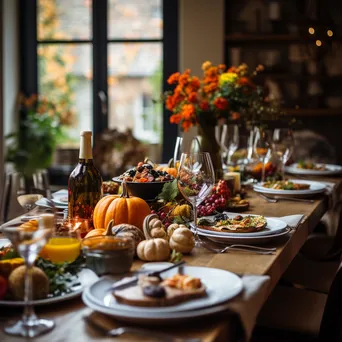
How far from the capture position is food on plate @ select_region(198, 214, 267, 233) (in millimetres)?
1889

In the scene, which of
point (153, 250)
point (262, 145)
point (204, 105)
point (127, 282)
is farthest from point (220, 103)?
point (127, 282)

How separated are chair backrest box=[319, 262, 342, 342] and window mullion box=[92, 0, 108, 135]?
15.6 ft

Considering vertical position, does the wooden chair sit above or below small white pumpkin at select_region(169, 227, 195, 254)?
below

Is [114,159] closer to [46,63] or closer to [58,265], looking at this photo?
[46,63]

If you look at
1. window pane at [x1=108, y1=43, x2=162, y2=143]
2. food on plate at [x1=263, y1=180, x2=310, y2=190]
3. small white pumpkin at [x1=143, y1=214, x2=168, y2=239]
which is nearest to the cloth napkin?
small white pumpkin at [x1=143, y1=214, x2=168, y2=239]

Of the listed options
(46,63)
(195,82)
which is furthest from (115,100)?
(195,82)

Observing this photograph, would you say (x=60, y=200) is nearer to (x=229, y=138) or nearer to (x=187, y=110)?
(x=187, y=110)

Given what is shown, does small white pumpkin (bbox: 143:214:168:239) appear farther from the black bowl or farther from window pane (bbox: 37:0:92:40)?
window pane (bbox: 37:0:92:40)

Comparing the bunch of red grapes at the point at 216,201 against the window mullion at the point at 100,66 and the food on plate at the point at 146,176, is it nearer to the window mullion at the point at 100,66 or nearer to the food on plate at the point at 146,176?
the food on plate at the point at 146,176

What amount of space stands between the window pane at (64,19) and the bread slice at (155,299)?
546 centimetres

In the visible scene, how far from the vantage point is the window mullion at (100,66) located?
6.41 meters

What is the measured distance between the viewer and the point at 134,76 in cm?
659

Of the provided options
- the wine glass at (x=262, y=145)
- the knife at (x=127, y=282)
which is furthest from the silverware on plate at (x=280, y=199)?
the knife at (x=127, y=282)

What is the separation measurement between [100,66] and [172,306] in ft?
17.9
